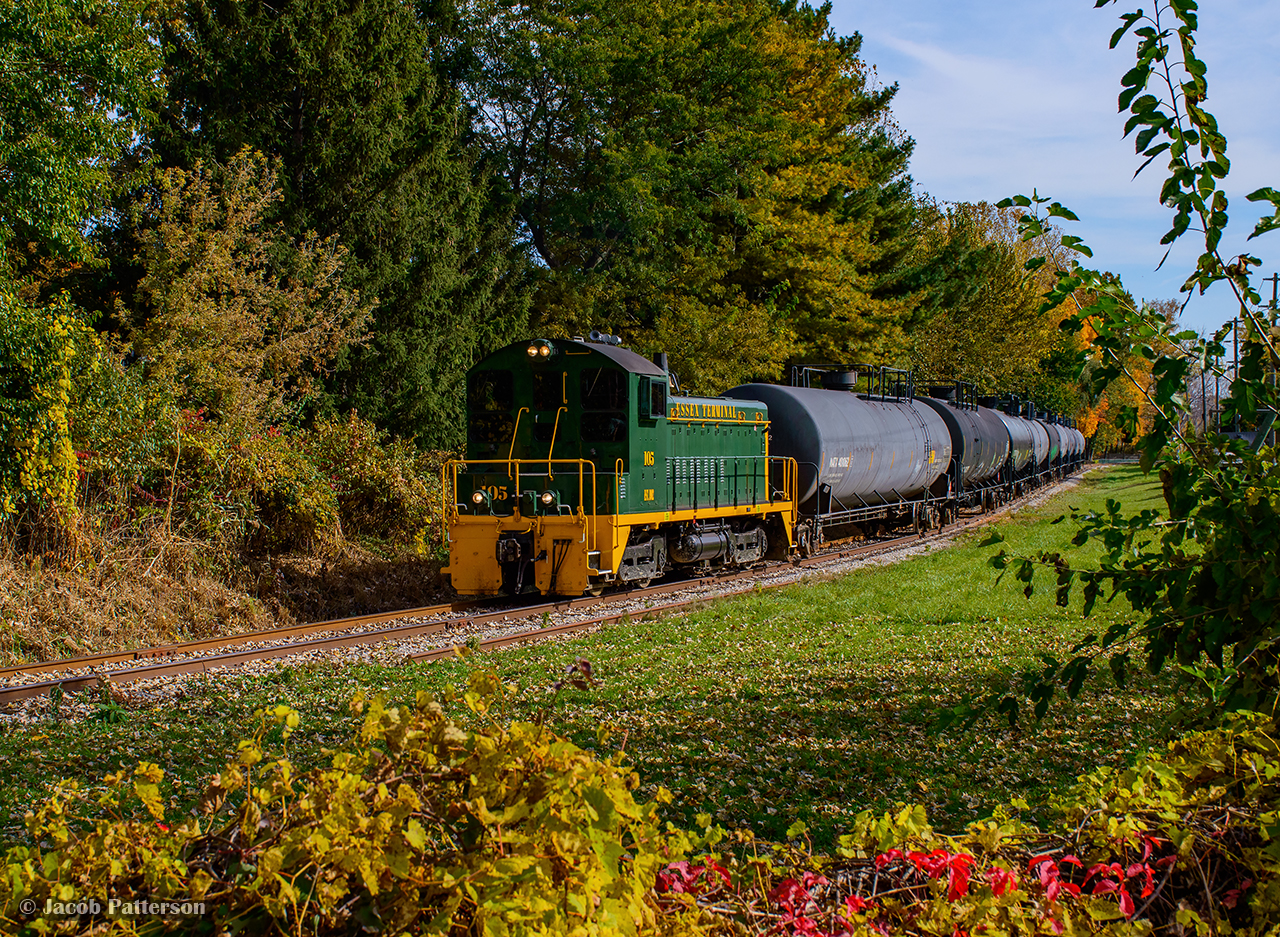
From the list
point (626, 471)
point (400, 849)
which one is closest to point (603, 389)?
point (626, 471)

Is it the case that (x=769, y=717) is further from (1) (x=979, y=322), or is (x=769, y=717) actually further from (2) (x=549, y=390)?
(1) (x=979, y=322)

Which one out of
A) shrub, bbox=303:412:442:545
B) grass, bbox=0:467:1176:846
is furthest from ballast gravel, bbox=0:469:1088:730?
shrub, bbox=303:412:442:545

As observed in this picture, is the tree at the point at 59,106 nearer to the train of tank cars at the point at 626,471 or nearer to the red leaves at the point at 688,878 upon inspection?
the train of tank cars at the point at 626,471

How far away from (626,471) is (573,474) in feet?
2.82

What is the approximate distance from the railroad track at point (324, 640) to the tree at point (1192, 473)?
6.56 meters

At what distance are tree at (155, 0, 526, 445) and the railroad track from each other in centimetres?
1006

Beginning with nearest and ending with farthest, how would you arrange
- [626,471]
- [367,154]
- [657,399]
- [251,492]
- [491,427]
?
[626,471]
[657,399]
[491,427]
[251,492]
[367,154]

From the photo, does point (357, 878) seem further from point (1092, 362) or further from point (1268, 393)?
point (1268, 393)

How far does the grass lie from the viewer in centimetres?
620

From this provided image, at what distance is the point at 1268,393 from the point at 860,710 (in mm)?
4705

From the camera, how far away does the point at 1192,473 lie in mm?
4211

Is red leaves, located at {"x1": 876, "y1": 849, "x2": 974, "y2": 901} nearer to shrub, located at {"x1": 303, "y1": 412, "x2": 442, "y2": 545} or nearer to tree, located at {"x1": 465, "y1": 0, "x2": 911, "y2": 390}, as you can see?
shrub, located at {"x1": 303, "y1": 412, "x2": 442, "y2": 545}

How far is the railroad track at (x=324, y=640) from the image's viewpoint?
966 centimetres

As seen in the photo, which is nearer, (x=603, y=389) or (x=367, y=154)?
(x=603, y=389)
